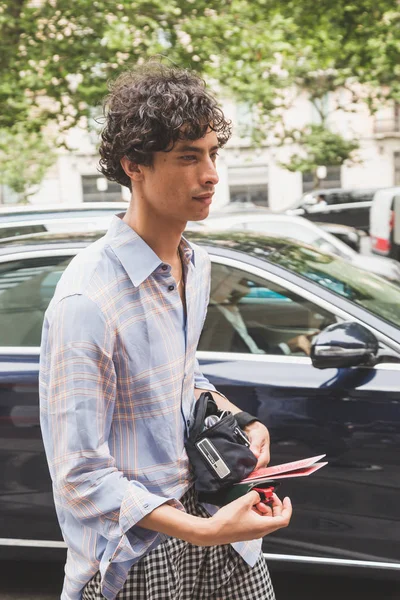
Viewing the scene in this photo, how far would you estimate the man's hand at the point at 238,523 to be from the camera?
1494mm

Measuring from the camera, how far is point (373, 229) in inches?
584

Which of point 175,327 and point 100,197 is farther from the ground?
point 175,327

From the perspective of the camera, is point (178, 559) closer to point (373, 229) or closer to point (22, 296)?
point (22, 296)

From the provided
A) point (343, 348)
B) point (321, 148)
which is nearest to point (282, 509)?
point (343, 348)

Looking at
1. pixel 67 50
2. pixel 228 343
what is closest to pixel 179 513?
pixel 228 343

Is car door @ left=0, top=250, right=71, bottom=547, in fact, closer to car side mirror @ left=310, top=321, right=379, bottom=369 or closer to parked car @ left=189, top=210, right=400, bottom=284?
car side mirror @ left=310, top=321, right=379, bottom=369

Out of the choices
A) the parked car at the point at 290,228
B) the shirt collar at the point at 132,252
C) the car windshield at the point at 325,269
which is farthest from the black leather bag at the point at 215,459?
the parked car at the point at 290,228

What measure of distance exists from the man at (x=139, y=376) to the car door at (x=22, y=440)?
1.47 meters

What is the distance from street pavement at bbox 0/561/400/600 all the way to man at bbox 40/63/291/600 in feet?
6.15

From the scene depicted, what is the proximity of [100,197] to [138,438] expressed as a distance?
134ft

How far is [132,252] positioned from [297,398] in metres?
1.54

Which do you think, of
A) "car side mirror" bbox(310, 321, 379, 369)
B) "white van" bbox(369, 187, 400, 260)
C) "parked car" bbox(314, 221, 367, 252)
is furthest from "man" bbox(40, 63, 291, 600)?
"parked car" bbox(314, 221, 367, 252)

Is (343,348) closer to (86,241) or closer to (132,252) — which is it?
(86,241)

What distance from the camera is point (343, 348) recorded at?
2.98 meters
